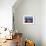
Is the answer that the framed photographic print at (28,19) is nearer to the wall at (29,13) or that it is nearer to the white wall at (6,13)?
the wall at (29,13)

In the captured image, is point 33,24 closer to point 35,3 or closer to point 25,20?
point 25,20

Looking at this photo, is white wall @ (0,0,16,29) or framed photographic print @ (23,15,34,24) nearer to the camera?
white wall @ (0,0,16,29)

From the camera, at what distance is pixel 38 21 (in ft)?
15.2

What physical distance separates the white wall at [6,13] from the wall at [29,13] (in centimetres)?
87

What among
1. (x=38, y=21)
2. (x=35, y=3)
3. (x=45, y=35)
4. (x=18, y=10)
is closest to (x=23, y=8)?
(x=18, y=10)

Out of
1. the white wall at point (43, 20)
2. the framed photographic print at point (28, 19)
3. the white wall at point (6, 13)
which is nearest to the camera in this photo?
the white wall at point (6, 13)

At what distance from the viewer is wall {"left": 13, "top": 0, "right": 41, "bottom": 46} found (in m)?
4.58

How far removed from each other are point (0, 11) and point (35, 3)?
1.59 meters

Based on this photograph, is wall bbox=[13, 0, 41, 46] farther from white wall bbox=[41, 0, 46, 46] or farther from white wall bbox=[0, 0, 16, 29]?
white wall bbox=[0, 0, 16, 29]

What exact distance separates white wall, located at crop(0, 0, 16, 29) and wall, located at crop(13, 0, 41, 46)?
868 millimetres

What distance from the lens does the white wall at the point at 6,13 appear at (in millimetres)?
3631

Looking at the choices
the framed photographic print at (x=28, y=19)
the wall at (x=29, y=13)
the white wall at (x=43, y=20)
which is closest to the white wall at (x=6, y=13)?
the wall at (x=29, y=13)

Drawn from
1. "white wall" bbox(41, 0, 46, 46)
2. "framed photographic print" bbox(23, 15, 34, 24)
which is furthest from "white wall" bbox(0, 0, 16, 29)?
"white wall" bbox(41, 0, 46, 46)

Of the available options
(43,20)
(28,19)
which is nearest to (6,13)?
(28,19)
